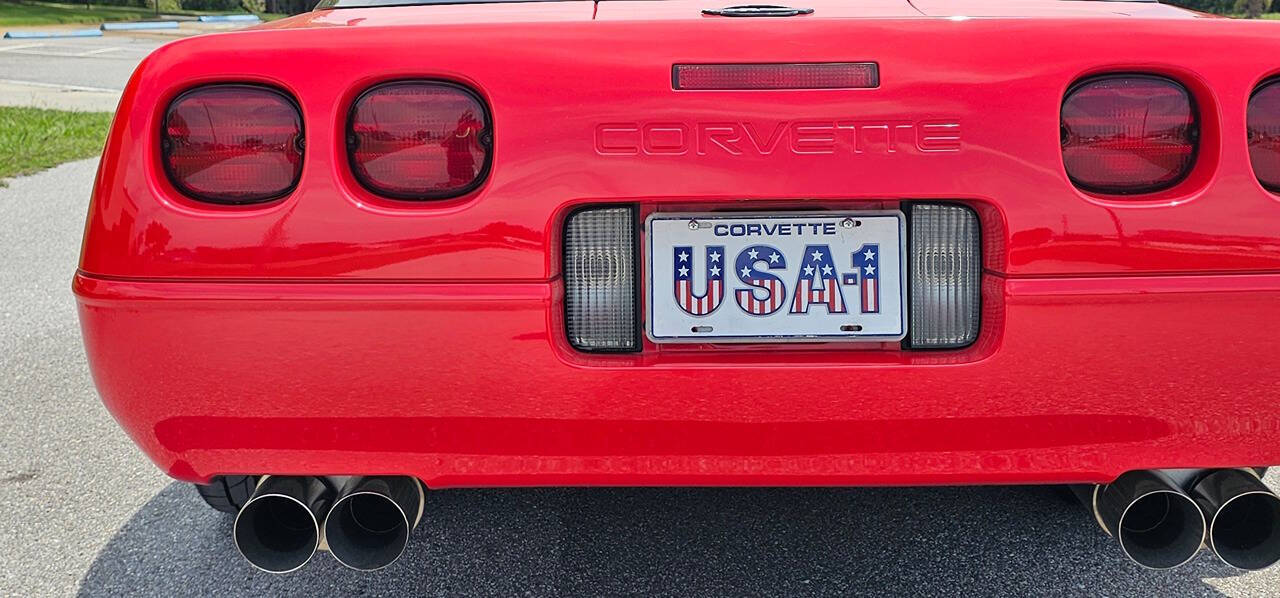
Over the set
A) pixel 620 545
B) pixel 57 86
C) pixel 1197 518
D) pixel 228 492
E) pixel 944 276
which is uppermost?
pixel 944 276

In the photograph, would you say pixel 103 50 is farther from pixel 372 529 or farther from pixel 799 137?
pixel 799 137

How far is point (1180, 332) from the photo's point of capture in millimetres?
1662

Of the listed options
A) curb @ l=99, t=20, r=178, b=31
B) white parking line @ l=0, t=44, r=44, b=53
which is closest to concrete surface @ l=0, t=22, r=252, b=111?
white parking line @ l=0, t=44, r=44, b=53

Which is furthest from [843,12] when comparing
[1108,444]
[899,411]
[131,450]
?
[131,450]

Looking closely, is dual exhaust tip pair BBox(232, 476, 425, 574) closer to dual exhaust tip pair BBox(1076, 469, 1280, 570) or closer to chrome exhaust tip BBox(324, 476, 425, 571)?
chrome exhaust tip BBox(324, 476, 425, 571)

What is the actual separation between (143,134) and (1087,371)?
147 cm

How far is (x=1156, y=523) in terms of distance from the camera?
6.31ft

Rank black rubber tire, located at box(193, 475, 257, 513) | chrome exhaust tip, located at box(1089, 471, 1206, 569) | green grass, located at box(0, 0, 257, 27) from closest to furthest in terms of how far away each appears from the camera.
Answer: chrome exhaust tip, located at box(1089, 471, 1206, 569) < black rubber tire, located at box(193, 475, 257, 513) < green grass, located at box(0, 0, 257, 27)

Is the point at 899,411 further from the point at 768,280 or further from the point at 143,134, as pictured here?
the point at 143,134

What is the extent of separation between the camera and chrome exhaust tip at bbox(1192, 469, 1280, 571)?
5.91 feet

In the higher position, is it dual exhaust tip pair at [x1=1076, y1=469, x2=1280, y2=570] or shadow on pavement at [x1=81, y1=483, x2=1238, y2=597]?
dual exhaust tip pair at [x1=1076, y1=469, x2=1280, y2=570]

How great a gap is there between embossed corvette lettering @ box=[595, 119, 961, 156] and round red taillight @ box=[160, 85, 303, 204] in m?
0.54

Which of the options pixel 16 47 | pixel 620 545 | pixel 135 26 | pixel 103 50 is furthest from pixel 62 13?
pixel 620 545

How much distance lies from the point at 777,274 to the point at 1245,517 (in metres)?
0.94
